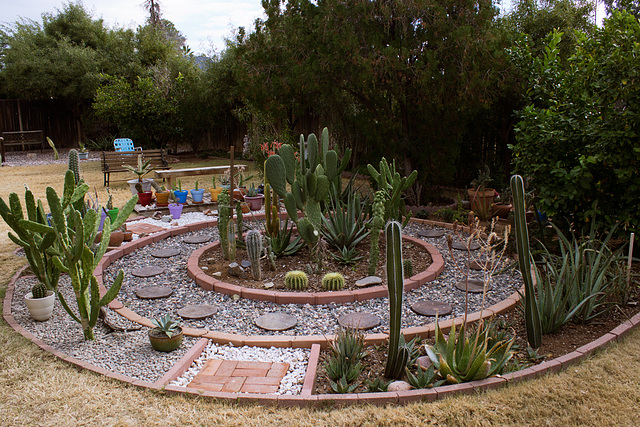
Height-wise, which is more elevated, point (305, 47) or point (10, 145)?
point (305, 47)

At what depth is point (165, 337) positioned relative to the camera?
126 inches

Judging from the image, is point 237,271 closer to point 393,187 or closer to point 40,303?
point 40,303

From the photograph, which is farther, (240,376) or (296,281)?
(296,281)

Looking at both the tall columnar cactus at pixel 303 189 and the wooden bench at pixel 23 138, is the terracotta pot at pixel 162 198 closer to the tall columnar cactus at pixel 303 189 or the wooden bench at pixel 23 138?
the tall columnar cactus at pixel 303 189

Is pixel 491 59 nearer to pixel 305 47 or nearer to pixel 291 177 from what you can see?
pixel 305 47

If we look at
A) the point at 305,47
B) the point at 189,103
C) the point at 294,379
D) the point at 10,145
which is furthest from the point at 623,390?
the point at 10,145

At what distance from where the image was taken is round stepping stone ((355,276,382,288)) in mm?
4321

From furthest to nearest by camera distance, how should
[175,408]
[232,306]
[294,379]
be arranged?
[232,306] → [294,379] → [175,408]

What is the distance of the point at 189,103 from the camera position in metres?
15.4

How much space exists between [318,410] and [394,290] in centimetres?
76

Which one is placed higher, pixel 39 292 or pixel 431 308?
pixel 39 292

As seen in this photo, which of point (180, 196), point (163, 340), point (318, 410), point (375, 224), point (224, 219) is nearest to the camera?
point (318, 410)

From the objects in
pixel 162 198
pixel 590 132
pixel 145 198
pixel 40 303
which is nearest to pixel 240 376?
pixel 40 303

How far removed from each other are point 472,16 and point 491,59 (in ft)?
2.26
